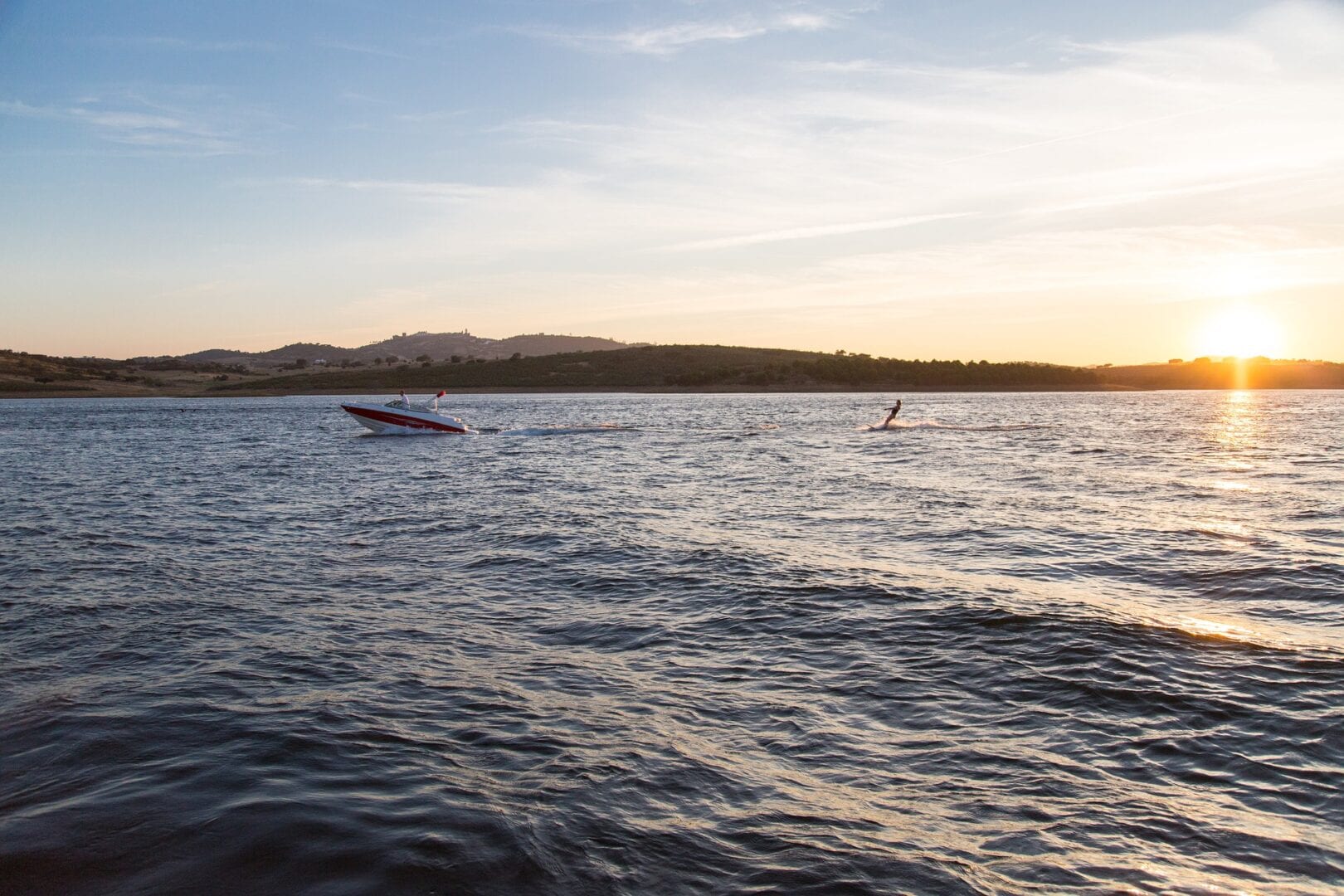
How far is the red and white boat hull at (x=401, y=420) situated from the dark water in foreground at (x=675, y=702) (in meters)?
29.9

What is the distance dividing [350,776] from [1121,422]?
64054mm

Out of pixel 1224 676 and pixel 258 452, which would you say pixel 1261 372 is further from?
pixel 1224 676

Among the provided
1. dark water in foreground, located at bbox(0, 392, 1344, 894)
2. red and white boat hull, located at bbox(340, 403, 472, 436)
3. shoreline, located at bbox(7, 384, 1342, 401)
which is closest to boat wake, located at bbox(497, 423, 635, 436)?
red and white boat hull, located at bbox(340, 403, 472, 436)

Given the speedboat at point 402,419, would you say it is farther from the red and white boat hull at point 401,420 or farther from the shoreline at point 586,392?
the shoreline at point 586,392

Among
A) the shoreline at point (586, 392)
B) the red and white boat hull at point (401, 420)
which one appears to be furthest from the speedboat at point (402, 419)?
the shoreline at point (586, 392)

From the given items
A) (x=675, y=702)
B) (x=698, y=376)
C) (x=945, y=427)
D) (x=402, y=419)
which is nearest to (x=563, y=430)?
(x=402, y=419)

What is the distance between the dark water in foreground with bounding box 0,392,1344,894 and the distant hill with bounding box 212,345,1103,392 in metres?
114

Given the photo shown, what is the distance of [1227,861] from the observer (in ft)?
17.8

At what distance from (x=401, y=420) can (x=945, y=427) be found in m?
30.1

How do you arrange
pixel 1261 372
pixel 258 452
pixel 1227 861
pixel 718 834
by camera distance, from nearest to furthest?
1. pixel 1227 861
2. pixel 718 834
3. pixel 258 452
4. pixel 1261 372

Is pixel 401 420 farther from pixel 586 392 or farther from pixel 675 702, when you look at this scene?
pixel 586 392

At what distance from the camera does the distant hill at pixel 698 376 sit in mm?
134750

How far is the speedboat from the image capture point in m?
50.2

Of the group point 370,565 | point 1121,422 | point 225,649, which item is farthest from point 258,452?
point 1121,422
